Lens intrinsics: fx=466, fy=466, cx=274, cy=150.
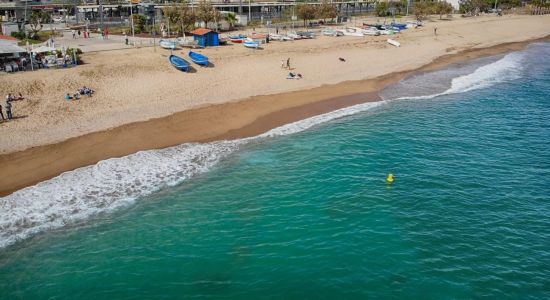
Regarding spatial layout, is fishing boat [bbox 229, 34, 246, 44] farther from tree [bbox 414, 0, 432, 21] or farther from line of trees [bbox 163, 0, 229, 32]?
tree [bbox 414, 0, 432, 21]

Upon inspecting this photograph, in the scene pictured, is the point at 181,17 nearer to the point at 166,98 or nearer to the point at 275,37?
the point at 275,37

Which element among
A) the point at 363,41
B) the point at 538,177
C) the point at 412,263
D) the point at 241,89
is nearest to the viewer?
the point at 412,263

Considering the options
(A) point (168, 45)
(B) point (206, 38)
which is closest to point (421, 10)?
(B) point (206, 38)

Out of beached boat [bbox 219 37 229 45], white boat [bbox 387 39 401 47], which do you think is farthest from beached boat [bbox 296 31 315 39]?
beached boat [bbox 219 37 229 45]

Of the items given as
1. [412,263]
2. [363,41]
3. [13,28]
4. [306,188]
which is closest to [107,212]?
[306,188]

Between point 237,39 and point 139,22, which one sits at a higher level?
point 139,22

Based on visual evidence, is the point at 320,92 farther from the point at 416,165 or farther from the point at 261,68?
the point at 416,165
